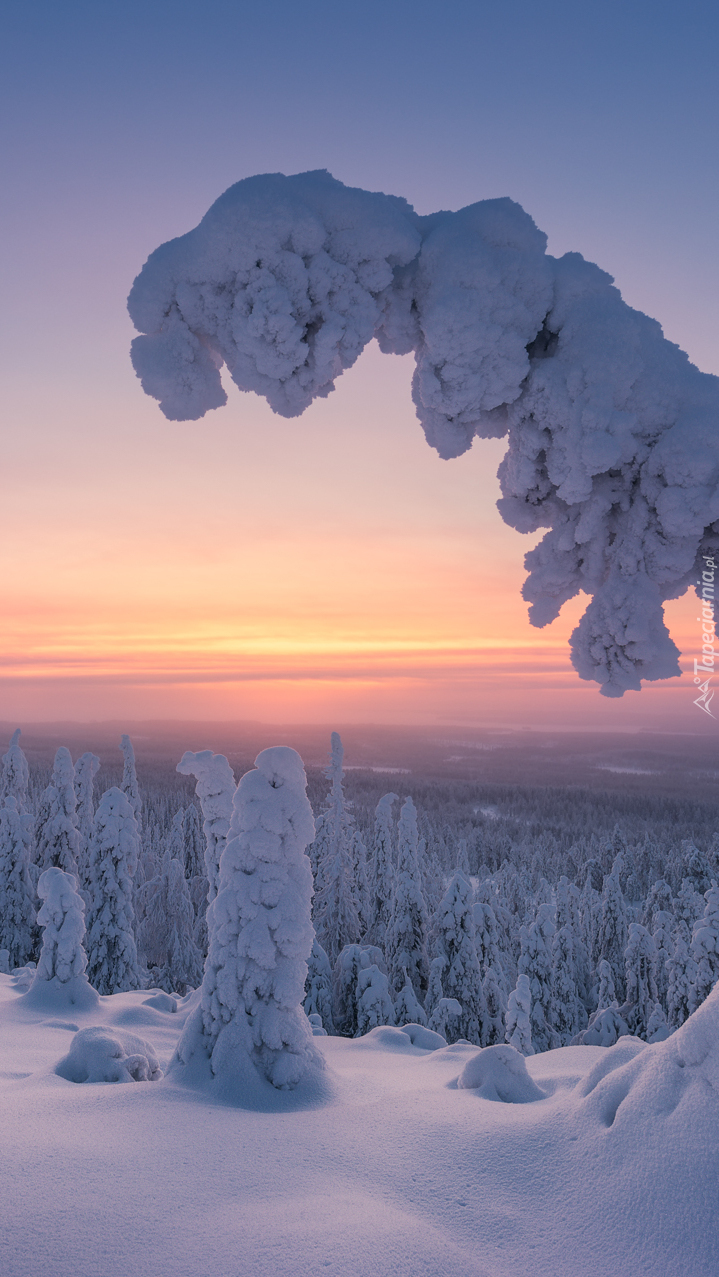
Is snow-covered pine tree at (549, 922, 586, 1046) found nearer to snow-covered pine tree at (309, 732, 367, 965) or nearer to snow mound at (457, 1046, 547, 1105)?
snow-covered pine tree at (309, 732, 367, 965)

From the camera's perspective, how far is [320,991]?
982 inches

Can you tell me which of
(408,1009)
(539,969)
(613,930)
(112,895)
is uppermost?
(112,895)

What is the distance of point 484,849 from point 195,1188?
356ft

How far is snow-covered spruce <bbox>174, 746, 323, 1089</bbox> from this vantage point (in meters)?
6.88

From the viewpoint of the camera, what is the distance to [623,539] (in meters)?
5.91

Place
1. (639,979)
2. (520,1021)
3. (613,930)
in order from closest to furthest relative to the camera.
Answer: (520,1021) < (639,979) < (613,930)

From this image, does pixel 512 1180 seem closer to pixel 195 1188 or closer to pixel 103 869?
pixel 195 1188

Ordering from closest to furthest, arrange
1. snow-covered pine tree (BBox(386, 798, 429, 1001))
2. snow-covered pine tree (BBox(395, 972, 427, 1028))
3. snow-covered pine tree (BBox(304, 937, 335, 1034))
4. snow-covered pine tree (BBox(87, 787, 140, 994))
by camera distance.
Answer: snow-covered pine tree (BBox(304, 937, 335, 1034)) → snow-covered pine tree (BBox(395, 972, 427, 1028)) → snow-covered pine tree (BBox(87, 787, 140, 994)) → snow-covered pine tree (BBox(386, 798, 429, 1001))

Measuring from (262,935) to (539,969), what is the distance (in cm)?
2885

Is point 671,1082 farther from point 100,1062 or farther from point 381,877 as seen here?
point 381,877

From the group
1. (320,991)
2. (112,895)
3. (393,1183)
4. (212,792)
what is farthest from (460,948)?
(393,1183)

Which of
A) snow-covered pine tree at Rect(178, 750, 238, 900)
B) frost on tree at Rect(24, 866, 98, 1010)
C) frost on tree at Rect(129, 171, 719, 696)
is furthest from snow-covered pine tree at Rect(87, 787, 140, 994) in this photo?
frost on tree at Rect(129, 171, 719, 696)

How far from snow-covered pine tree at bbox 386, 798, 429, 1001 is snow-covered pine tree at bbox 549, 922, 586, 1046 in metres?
8.07

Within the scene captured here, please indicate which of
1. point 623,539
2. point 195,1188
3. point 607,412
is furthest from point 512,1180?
point 607,412
